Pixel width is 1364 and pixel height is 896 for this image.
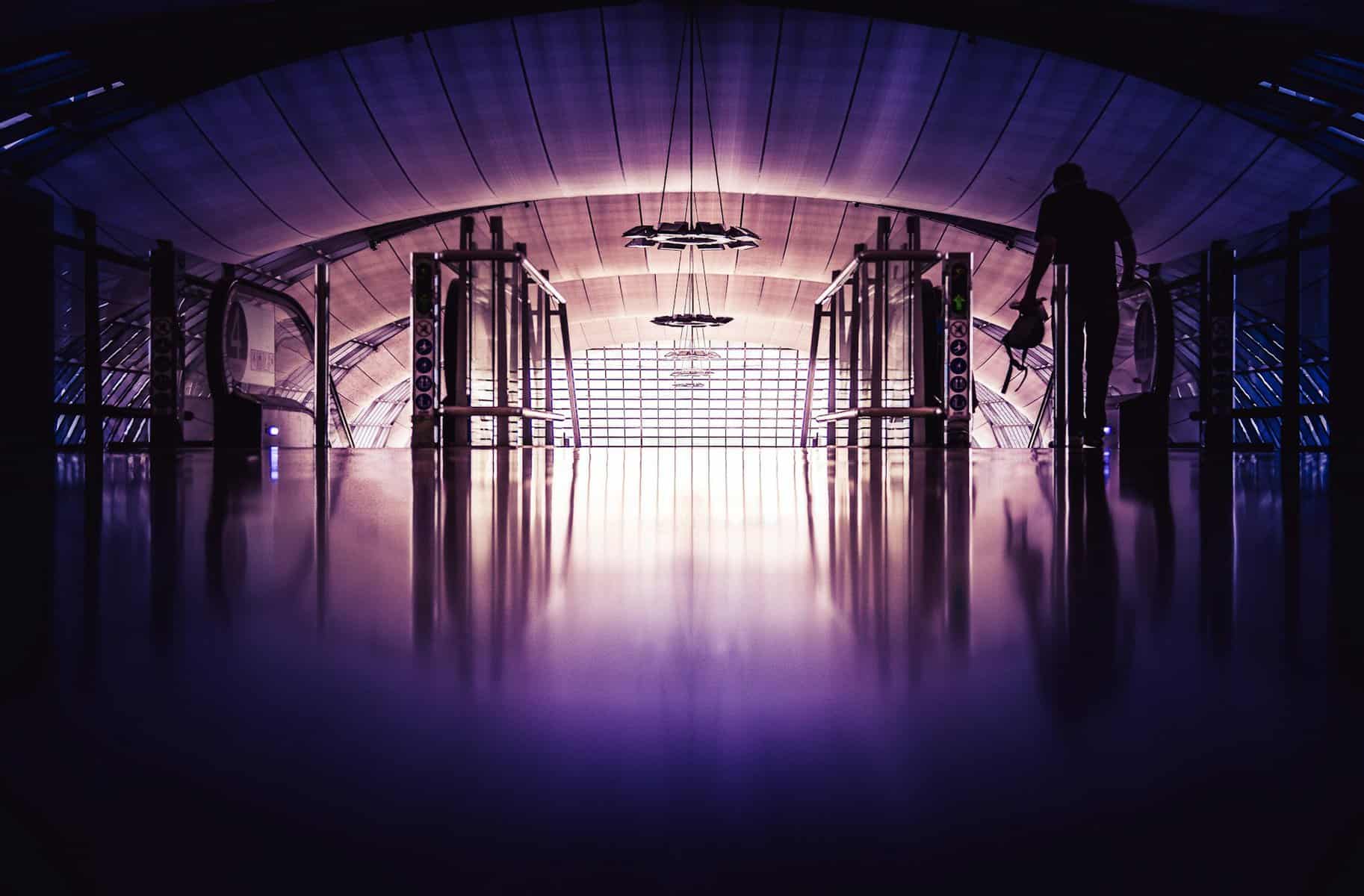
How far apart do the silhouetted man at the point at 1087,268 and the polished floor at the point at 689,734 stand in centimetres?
600

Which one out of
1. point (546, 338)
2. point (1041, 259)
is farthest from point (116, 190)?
point (1041, 259)

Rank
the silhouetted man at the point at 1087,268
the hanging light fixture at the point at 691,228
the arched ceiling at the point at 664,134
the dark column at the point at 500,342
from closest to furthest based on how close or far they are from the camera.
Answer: the silhouetted man at the point at 1087,268 < the dark column at the point at 500,342 < the hanging light fixture at the point at 691,228 < the arched ceiling at the point at 664,134

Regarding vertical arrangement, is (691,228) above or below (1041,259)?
above

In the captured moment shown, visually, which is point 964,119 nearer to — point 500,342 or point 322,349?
point 500,342

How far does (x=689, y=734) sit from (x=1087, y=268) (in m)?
6.54

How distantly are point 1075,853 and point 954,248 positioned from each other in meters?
32.4

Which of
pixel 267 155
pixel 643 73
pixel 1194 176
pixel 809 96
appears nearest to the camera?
pixel 1194 176

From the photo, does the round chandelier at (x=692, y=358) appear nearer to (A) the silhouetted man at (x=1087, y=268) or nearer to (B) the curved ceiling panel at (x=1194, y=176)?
(B) the curved ceiling panel at (x=1194, y=176)

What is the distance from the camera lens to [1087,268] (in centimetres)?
627

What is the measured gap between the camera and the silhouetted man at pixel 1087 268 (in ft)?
20.5

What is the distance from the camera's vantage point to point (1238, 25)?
17.8 metres

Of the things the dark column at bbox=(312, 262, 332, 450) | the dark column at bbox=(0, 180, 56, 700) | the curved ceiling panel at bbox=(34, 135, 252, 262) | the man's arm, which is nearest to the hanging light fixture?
the dark column at bbox=(312, 262, 332, 450)

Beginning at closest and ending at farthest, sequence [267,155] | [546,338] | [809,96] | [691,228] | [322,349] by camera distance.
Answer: [322,349], [546,338], [691,228], [267,155], [809,96]

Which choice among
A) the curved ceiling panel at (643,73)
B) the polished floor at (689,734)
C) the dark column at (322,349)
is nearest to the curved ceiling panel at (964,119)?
the curved ceiling panel at (643,73)
